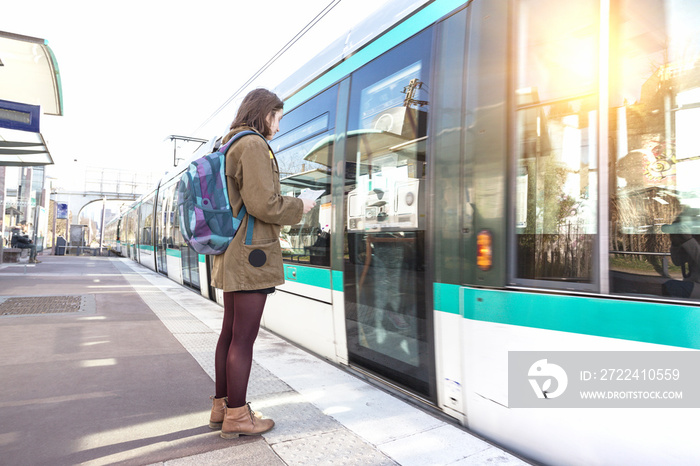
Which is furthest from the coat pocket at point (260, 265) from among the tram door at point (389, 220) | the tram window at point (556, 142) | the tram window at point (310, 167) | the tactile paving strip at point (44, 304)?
the tactile paving strip at point (44, 304)

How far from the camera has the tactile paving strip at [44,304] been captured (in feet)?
19.2

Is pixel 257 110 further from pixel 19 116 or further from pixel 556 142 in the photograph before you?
pixel 19 116

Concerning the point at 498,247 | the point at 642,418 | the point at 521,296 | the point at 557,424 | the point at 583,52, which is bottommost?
the point at 557,424

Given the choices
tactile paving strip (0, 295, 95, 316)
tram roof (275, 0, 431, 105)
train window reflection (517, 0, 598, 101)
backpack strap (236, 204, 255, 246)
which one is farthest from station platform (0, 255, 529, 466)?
tram roof (275, 0, 431, 105)

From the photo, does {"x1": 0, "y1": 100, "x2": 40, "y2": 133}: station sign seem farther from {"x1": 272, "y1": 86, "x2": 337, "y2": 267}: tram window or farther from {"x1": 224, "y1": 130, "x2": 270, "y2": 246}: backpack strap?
{"x1": 224, "y1": 130, "x2": 270, "y2": 246}: backpack strap

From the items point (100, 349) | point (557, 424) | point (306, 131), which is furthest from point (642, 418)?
point (100, 349)

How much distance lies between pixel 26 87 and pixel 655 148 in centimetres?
1253

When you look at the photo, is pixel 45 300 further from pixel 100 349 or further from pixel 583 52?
pixel 583 52

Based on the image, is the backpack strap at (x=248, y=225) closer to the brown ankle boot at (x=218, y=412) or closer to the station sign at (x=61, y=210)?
the brown ankle boot at (x=218, y=412)

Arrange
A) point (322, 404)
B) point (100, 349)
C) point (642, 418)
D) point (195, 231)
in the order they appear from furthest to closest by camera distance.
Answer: point (100, 349), point (322, 404), point (195, 231), point (642, 418)

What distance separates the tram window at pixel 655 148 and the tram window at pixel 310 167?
2.30 m

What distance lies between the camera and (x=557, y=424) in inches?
76.8

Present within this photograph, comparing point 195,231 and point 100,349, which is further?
point 100,349

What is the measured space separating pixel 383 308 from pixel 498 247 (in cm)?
111
